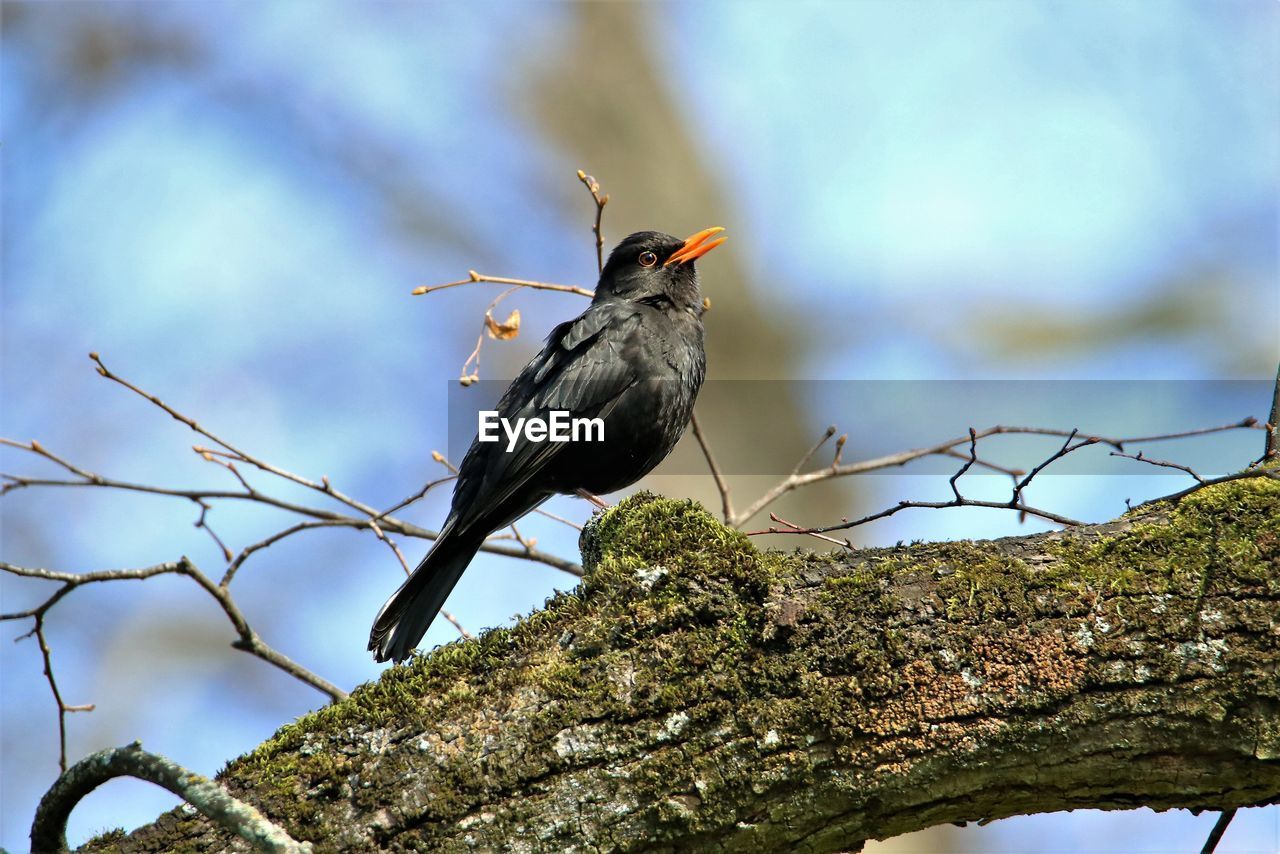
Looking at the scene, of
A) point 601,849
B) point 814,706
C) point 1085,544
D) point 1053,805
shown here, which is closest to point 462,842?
point 601,849

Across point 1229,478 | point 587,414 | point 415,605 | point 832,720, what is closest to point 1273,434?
point 1229,478

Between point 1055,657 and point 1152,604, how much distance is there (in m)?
0.23

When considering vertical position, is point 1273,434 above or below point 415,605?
below

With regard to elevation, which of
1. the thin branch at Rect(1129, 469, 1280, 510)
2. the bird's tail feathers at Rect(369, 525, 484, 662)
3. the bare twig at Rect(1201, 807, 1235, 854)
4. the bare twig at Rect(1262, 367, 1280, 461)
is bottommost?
the bare twig at Rect(1201, 807, 1235, 854)

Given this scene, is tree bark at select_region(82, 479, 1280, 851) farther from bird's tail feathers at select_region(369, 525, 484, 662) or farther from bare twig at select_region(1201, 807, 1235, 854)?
bird's tail feathers at select_region(369, 525, 484, 662)

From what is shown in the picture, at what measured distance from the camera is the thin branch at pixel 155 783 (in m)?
2.02

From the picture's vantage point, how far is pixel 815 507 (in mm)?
6777

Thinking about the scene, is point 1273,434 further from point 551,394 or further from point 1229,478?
point 551,394

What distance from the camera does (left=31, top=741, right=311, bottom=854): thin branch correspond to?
202 centimetres

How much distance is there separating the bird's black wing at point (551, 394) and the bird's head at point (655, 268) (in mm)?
344

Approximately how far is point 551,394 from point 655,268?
1.09 meters

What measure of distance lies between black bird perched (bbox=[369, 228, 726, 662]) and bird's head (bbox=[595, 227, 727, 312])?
20cm

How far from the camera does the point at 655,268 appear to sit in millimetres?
5469

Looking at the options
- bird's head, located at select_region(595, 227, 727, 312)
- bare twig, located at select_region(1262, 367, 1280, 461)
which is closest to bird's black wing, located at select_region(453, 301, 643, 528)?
bird's head, located at select_region(595, 227, 727, 312)
